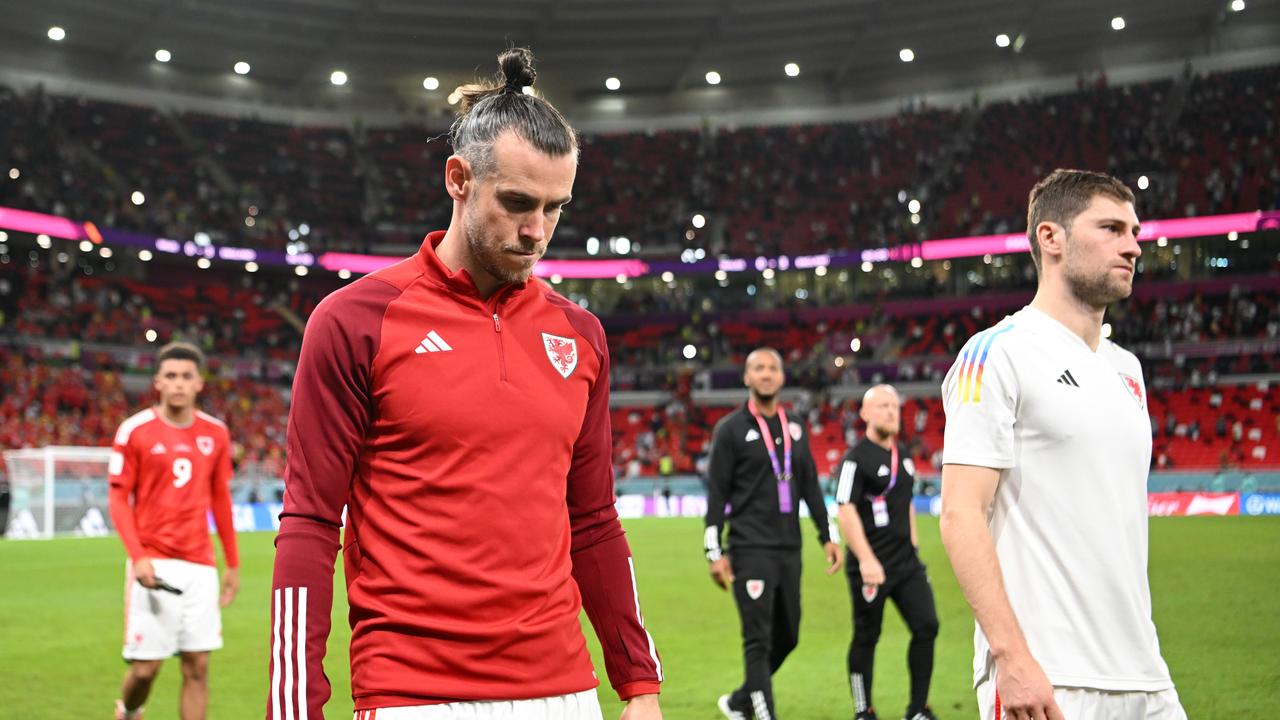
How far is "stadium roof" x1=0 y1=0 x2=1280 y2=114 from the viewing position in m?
48.2

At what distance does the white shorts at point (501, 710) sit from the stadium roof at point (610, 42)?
44501 mm

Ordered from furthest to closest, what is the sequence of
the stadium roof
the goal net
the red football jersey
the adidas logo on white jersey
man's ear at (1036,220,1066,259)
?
the stadium roof, the goal net, the red football jersey, man's ear at (1036,220,1066,259), the adidas logo on white jersey

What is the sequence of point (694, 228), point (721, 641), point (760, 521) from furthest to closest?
point (694, 228) < point (721, 641) < point (760, 521)

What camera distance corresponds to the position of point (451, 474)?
2672 millimetres

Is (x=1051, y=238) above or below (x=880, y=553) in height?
above

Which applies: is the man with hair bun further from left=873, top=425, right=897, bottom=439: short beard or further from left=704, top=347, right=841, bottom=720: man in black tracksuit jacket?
left=873, top=425, right=897, bottom=439: short beard

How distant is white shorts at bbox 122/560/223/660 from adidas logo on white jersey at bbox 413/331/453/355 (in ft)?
18.3

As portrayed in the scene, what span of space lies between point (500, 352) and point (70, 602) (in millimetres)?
16010

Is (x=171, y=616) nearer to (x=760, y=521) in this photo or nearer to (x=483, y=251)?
(x=760, y=521)

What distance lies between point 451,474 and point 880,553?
6.68 m

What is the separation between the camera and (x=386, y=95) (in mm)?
59438

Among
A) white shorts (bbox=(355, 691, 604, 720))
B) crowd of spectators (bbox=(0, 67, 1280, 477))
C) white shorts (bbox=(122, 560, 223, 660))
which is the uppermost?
crowd of spectators (bbox=(0, 67, 1280, 477))

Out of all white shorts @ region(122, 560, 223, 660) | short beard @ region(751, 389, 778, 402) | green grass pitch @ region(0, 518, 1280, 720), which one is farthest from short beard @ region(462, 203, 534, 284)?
green grass pitch @ region(0, 518, 1280, 720)

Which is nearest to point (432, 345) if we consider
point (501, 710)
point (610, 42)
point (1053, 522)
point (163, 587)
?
point (501, 710)
